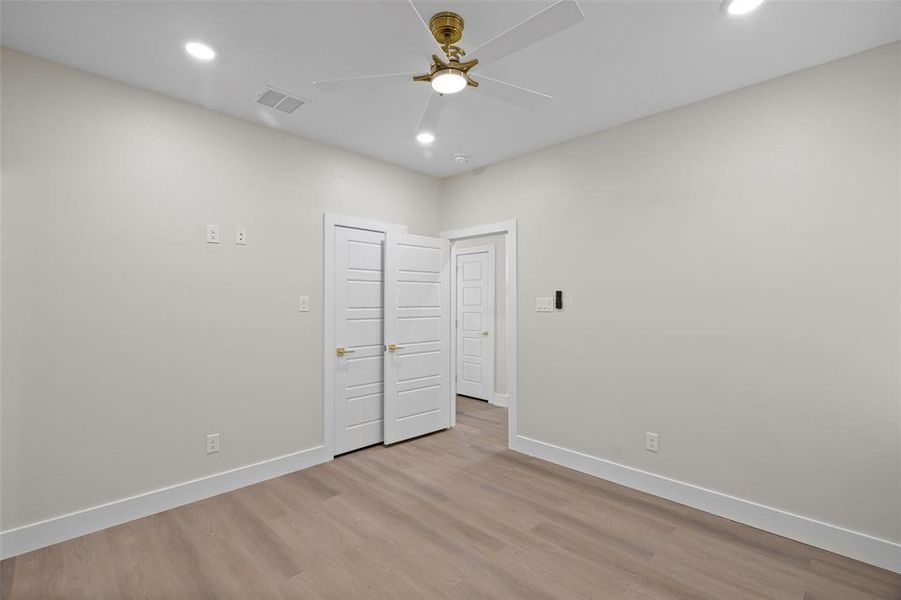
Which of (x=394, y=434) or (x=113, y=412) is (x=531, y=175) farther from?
(x=113, y=412)

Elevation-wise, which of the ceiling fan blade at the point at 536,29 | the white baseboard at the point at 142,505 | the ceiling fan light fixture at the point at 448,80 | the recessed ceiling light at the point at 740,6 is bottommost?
the white baseboard at the point at 142,505

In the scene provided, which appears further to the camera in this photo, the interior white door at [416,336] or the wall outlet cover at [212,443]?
the interior white door at [416,336]

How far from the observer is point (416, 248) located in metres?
4.20

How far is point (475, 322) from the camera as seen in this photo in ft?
19.2

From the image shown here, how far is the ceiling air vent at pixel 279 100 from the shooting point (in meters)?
2.71

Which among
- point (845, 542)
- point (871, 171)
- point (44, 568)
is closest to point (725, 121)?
point (871, 171)

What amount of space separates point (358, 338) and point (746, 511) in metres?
3.14

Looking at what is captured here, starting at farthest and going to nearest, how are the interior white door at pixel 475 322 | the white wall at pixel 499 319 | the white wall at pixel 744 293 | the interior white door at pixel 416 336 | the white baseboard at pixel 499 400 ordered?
the interior white door at pixel 475 322, the white wall at pixel 499 319, the white baseboard at pixel 499 400, the interior white door at pixel 416 336, the white wall at pixel 744 293

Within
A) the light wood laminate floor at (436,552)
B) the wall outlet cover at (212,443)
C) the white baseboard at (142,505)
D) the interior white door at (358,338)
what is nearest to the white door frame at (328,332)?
the interior white door at (358,338)

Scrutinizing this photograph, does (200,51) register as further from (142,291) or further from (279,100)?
(142,291)

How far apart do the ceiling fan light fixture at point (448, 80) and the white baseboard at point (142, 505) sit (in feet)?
9.62

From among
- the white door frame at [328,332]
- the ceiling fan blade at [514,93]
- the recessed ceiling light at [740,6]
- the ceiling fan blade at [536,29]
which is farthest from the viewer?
the white door frame at [328,332]

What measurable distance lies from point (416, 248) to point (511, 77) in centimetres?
201

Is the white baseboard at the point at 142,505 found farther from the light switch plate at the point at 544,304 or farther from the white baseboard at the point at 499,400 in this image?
the white baseboard at the point at 499,400
